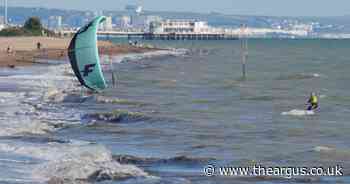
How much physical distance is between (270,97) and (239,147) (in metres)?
14.7

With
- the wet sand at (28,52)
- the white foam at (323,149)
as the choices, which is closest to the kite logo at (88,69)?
the white foam at (323,149)

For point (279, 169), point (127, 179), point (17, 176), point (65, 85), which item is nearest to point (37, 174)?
point (17, 176)

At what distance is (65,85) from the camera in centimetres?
3650

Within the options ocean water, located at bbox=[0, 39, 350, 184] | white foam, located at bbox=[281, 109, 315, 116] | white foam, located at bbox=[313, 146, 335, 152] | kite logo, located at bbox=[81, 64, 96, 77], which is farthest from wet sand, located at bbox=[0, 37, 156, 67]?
white foam, located at bbox=[313, 146, 335, 152]

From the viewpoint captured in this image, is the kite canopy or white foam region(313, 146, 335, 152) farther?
the kite canopy

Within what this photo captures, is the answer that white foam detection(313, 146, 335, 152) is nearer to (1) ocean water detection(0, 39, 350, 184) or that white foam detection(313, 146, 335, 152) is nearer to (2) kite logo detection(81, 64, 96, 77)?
(1) ocean water detection(0, 39, 350, 184)

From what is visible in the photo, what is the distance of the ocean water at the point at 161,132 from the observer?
14.0m

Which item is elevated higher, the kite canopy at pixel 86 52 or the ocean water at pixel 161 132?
the kite canopy at pixel 86 52

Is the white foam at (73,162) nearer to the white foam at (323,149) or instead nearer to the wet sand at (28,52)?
the white foam at (323,149)

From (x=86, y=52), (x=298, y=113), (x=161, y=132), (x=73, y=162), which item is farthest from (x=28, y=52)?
(x=73, y=162)

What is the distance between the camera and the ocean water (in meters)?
14.0

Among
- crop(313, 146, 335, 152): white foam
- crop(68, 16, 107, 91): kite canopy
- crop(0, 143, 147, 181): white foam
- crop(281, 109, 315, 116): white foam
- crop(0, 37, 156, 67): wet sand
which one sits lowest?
crop(0, 37, 156, 67): wet sand

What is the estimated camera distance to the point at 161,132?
20156 mm

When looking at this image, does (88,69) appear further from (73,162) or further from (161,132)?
(73,162)
